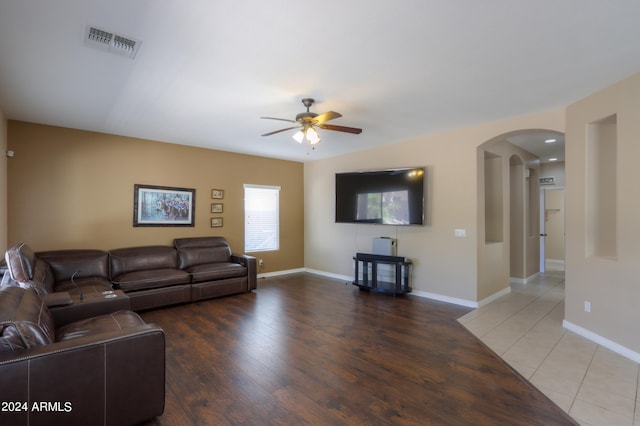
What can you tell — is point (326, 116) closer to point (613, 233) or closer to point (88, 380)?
point (88, 380)

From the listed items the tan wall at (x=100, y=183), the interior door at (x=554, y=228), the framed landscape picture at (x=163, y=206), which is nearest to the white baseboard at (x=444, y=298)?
the tan wall at (x=100, y=183)

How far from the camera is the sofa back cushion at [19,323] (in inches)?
63.4

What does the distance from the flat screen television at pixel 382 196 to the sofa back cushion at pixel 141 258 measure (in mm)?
3177

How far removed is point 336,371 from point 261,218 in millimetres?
4506

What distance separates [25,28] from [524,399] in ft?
14.9

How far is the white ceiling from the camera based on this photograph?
1.97 meters

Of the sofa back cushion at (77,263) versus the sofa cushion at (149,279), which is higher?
the sofa back cushion at (77,263)

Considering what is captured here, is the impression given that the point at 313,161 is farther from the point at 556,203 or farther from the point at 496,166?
the point at 556,203

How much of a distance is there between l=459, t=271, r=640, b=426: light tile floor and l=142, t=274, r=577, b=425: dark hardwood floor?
16 centimetres

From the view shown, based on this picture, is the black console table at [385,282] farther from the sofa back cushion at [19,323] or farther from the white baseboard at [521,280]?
the sofa back cushion at [19,323]

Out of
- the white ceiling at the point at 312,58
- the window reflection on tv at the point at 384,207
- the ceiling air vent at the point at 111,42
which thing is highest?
the ceiling air vent at the point at 111,42

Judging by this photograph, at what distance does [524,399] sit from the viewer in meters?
2.26

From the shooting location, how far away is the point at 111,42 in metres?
Result: 2.31

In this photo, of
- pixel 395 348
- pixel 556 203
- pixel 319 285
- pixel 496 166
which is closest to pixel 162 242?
pixel 319 285
